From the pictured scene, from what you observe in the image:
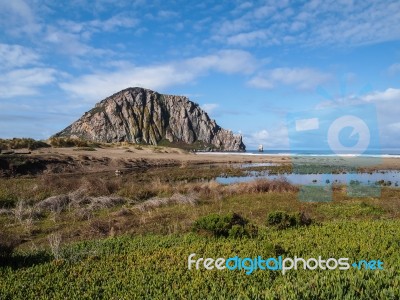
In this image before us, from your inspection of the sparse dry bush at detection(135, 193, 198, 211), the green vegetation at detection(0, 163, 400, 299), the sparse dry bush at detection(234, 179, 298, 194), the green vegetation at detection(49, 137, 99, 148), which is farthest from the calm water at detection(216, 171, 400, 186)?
the green vegetation at detection(49, 137, 99, 148)

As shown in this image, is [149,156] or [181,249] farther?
[149,156]

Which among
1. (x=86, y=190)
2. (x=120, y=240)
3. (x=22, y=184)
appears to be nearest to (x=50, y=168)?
(x=22, y=184)

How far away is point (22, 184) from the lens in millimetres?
27297

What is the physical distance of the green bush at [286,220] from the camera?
42.7 ft

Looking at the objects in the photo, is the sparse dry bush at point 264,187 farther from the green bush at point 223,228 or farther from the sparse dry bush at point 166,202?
the green bush at point 223,228

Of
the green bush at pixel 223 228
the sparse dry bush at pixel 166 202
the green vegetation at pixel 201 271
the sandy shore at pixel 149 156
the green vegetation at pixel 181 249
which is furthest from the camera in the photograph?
the sandy shore at pixel 149 156

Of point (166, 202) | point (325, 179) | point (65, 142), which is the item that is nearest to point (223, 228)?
point (166, 202)

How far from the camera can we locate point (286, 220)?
13.1m

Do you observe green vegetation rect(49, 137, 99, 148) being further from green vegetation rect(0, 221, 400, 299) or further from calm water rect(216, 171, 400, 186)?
green vegetation rect(0, 221, 400, 299)

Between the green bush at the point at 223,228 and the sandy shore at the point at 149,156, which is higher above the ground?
the sandy shore at the point at 149,156

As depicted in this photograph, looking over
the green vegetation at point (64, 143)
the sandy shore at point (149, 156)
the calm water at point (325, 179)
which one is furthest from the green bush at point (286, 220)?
the green vegetation at point (64, 143)

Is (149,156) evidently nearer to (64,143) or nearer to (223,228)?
(64,143)

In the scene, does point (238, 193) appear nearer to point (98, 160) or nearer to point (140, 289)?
point (140, 289)

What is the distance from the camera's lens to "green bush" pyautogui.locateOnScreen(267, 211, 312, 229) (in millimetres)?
13000
